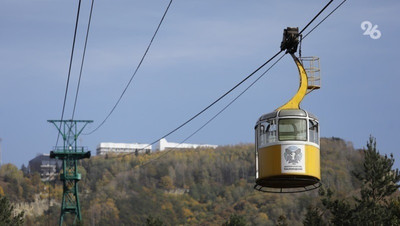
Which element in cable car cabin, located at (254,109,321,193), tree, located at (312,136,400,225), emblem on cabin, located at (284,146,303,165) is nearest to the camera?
emblem on cabin, located at (284,146,303,165)

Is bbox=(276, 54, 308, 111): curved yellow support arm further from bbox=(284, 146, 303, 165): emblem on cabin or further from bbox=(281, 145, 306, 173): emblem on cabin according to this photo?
bbox=(284, 146, 303, 165): emblem on cabin

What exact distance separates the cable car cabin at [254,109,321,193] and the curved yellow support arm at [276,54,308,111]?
459 millimetres

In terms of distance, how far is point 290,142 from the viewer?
3481 cm

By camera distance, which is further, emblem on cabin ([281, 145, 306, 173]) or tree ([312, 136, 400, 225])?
tree ([312, 136, 400, 225])

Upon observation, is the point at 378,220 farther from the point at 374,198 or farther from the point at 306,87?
the point at 306,87

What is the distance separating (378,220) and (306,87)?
59.3 meters

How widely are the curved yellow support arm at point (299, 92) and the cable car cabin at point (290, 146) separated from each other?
1.51ft

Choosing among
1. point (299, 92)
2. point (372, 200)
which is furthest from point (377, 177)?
point (299, 92)

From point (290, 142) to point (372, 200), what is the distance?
212ft

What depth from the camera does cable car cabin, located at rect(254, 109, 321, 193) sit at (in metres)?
34.6

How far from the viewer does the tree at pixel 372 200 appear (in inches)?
3669

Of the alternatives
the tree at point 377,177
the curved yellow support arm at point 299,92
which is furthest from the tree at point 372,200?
the curved yellow support arm at point 299,92

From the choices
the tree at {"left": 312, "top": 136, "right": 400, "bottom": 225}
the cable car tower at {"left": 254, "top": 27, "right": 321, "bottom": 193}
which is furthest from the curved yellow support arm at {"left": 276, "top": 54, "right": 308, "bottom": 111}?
the tree at {"left": 312, "top": 136, "right": 400, "bottom": 225}

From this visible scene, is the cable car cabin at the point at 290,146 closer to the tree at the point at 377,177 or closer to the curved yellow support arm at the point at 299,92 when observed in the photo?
the curved yellow support arm at the point at 299,92
